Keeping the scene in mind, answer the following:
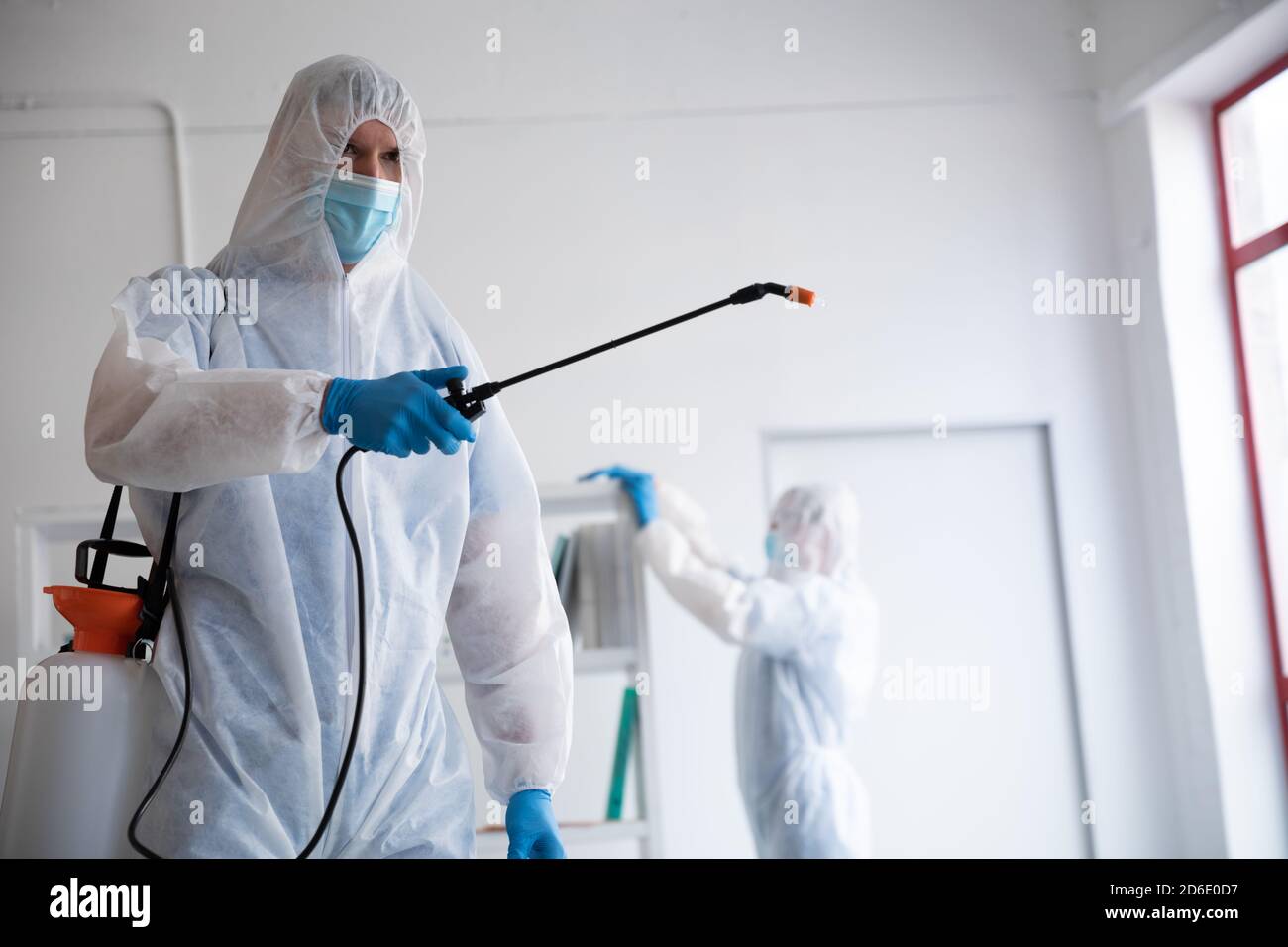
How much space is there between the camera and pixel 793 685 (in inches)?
80.5

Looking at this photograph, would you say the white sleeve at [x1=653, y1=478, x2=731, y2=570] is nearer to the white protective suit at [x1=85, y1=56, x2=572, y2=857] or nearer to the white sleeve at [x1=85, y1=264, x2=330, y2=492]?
the white protective suit at [x1=85, y1=56, x2=572, y2=857]

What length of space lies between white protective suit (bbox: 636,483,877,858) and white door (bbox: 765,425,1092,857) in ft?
0.56

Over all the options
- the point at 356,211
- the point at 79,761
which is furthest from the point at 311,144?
the point at 79,761

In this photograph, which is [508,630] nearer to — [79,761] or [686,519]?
[79,761]

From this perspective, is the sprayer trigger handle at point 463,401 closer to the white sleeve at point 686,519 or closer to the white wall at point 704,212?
the white wall at point 704,212

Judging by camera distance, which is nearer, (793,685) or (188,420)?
(188,420)

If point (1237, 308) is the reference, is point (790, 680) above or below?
below

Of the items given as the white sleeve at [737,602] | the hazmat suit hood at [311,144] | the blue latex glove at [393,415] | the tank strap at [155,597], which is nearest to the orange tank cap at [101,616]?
the tank strap at [155,597]

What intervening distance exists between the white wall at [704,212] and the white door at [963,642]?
0.26 ft

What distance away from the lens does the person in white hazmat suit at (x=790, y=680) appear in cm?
201

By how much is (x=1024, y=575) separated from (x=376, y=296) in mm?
1429

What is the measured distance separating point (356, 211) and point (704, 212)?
814 mm
